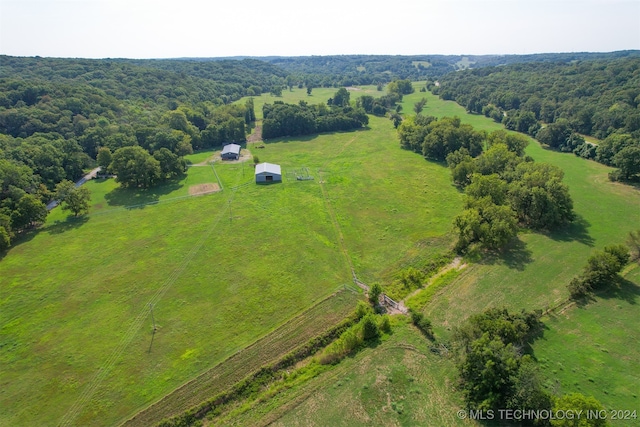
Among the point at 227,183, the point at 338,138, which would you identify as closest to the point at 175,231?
the point at 227,183

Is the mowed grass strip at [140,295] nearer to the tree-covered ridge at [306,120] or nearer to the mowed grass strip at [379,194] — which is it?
the mowed grass strip at [379,194]

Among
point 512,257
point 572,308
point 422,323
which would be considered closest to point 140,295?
point 422,323

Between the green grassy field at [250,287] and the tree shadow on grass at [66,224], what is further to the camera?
the tree shadow on grass at [66,224]

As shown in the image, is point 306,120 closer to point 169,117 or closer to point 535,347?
point 169,117

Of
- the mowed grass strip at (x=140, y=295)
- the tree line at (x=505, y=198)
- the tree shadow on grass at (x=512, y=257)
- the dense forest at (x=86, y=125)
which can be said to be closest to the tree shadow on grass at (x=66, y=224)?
the mowed grass strip at (x=140, y=295)

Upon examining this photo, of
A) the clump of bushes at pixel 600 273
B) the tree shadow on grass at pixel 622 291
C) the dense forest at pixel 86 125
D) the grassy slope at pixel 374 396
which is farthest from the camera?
the dense forest at pixel 86 125

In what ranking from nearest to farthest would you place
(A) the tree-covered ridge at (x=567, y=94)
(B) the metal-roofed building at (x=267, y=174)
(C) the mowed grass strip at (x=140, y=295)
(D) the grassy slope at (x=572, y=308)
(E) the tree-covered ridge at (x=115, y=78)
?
(D) the grassy slope at (x=572, y=308) → (C) the mowed grass strip at (x=140, y=295) → (B) the metal-roofed building at (x=267, y=174) → (A) the tree-covered ridge at (x=567, y=94) → (E) the tree-covered ridge at (x=115, y=78)

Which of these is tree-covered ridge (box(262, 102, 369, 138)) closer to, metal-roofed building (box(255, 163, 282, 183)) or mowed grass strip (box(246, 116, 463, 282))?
mowed grass strip (box(246, 116, 463, 282))
